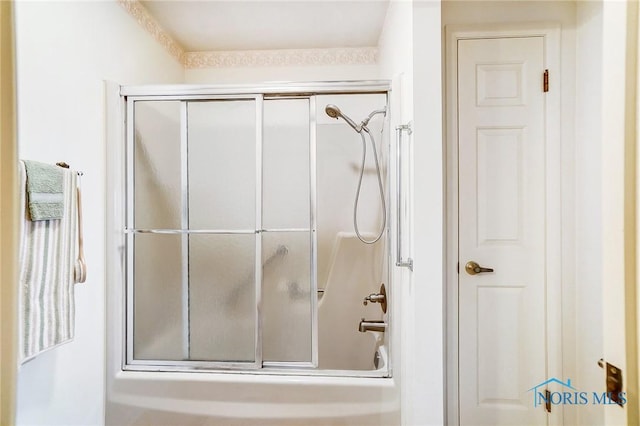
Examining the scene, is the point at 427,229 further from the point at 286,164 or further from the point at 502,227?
the point at 286,164

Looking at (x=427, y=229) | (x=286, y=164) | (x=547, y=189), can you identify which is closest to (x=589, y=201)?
(x=547, y=189)

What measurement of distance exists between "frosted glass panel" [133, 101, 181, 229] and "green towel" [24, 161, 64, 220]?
1.63ft

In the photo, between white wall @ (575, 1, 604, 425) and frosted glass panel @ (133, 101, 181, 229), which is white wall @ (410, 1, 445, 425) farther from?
frosted glass panel @ (133, 101, 181, 229)

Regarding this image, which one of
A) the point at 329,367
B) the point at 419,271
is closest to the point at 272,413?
the point at 329,367

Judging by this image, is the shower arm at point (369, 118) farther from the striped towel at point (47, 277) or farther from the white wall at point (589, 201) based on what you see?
the striped towel at point (47, 277)

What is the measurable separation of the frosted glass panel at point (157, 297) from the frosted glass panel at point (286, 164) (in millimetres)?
544

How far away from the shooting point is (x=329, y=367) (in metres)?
1.49

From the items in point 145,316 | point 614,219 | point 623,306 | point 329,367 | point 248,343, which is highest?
point 614,219

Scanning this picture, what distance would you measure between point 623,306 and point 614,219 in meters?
0.13

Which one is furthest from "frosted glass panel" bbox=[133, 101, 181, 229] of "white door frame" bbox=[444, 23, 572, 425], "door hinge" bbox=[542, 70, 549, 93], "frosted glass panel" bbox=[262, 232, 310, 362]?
"door hinge" bbox=[542, 70, 549, 93]

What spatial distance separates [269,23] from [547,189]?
6.45 ft

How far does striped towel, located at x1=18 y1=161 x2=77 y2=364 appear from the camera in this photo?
3.04 feet

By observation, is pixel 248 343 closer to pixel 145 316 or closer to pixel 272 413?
pixel 272 413

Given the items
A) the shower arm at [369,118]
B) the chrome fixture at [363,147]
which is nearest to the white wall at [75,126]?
the chrome fixture at [363,147]
